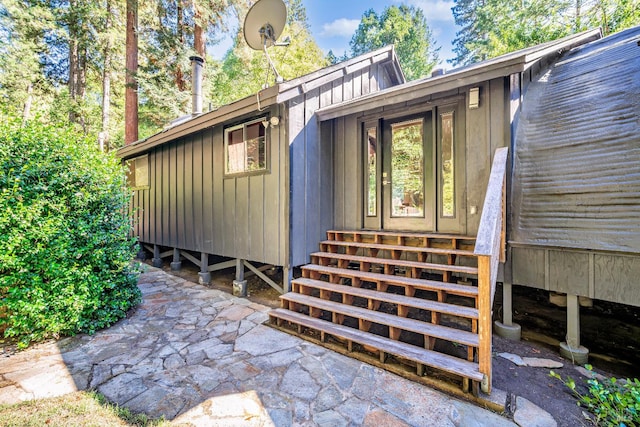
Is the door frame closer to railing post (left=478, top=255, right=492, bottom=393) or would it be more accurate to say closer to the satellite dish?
railing post (left=478, top=255, right=492, bottom=393)

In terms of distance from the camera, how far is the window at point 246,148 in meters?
4.16

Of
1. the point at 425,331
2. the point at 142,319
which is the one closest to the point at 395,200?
the point at 425,331

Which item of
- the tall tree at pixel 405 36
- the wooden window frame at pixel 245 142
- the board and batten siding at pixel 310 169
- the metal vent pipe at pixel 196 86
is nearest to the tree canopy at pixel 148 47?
the metal vent pipe at pixel 196 86

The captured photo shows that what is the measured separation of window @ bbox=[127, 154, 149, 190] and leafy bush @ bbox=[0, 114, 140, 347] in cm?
391

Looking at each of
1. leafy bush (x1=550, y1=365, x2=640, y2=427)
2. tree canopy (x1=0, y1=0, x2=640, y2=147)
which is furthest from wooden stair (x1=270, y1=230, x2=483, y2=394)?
tree canopy (x1=0, y1=0, x2=640, y2=147)

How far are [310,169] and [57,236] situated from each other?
3011mm

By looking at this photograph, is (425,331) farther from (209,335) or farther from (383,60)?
(383,60)

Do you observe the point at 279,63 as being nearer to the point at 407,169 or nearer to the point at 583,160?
the point at 407,169

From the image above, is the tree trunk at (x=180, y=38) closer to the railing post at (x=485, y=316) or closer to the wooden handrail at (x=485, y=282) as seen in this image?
the wooden handrail at (x=485, y=282)

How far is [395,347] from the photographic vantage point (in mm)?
2387

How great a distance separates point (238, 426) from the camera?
173cm

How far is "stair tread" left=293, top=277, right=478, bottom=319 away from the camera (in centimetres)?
241

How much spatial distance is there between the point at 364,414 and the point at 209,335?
1.93 metres

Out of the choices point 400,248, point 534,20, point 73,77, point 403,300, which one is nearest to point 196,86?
point 400,248
